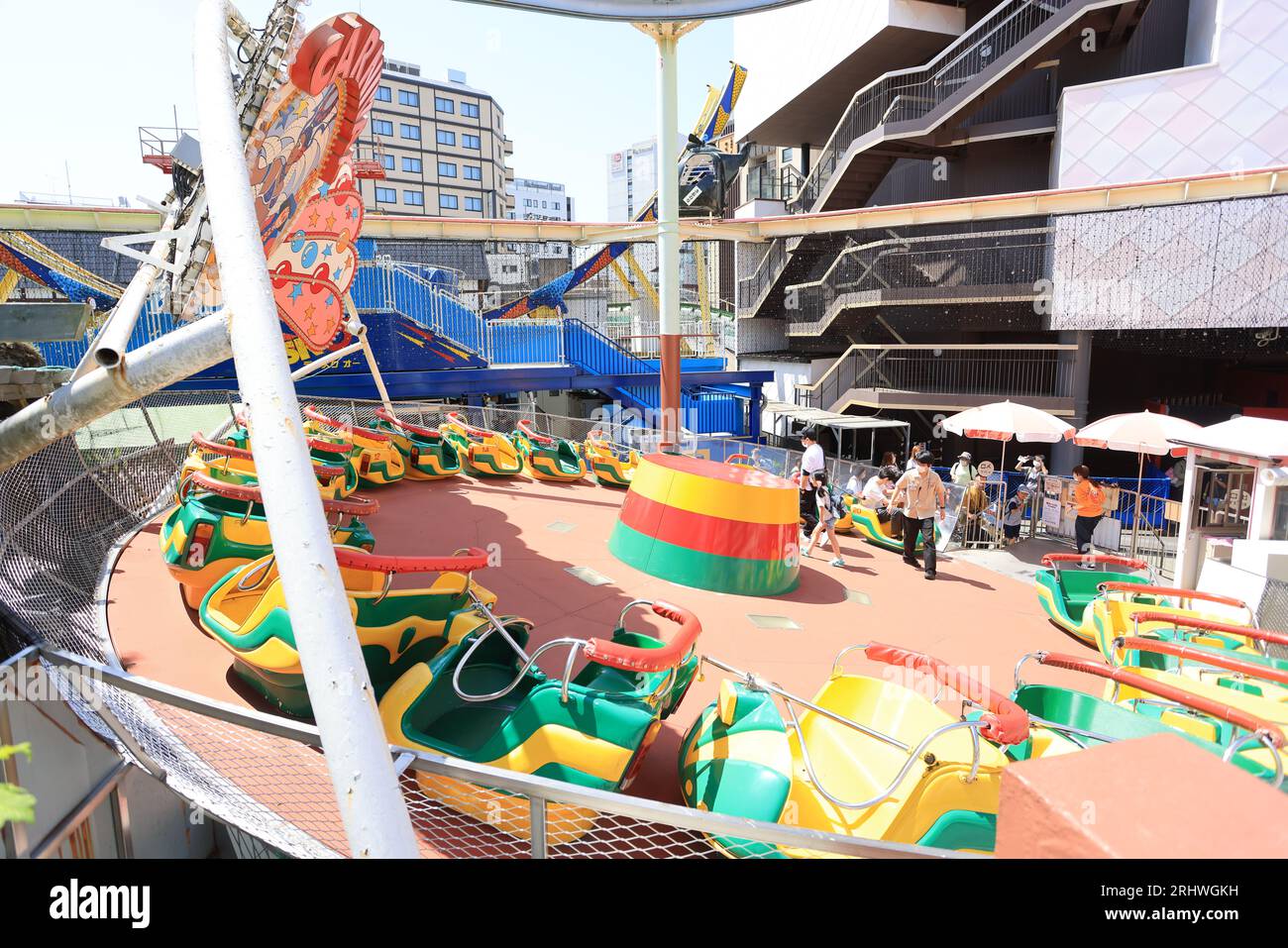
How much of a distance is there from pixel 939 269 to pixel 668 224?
31.7 feet

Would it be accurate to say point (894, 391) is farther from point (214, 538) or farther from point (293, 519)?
point (293, 519)

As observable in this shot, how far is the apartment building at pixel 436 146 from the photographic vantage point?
60.7 meters

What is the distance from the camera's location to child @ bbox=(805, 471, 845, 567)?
1016 centimetres

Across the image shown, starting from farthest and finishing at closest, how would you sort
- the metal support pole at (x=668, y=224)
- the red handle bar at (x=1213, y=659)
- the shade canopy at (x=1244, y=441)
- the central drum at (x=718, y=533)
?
1. the metal support pole at (x=668, y=224)
2. the central drum at (x=718, y=533)
3. the shade canopy at (x=1244, y=441)
4. the red handle bar at (x=1213, y=659)

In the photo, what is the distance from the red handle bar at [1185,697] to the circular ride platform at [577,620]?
3.89 ft

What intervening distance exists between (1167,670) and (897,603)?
2.87 meters

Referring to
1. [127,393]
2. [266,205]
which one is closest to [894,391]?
[266,205]

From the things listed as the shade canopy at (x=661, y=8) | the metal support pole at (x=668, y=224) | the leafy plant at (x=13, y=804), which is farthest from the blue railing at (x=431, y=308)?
the leafy plant at (x=13, y=804)

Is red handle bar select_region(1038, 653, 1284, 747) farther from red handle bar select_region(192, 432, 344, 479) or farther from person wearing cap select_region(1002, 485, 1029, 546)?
person wearing cap select_region(1002, 485, 1029, 546)

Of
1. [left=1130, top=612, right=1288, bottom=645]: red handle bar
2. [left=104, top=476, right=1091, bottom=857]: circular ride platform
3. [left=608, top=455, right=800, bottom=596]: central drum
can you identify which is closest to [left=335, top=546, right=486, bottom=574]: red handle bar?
[left=104, top=476, right=1091, bottom=857]: circular ride platform

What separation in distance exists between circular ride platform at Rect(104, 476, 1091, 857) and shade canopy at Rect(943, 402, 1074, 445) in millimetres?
3025

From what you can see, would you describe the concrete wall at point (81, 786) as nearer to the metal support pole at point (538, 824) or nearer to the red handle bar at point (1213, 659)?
the metal support pole at point (538, 824)
